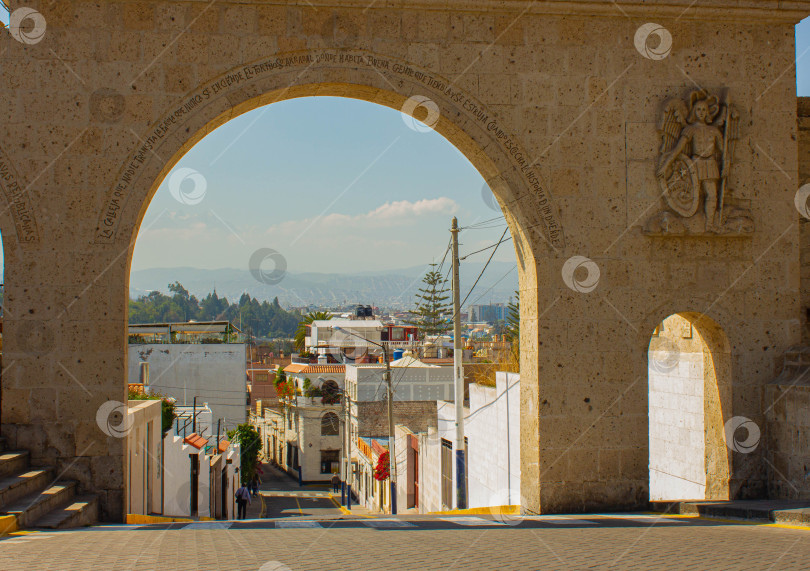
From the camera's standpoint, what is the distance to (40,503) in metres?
5.68

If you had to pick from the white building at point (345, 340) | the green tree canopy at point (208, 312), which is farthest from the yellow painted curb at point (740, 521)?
the green tree canopy at point (208, 312)

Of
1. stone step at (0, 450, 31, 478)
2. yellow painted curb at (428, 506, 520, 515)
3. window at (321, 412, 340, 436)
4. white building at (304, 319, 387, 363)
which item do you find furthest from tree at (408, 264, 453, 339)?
stone step at (0, 450, 31, 478)

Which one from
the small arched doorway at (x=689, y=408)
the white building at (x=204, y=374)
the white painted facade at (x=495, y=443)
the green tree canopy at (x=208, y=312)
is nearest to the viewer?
the small arched doorway at (x=689, y=408)

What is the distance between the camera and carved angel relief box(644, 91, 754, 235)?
7.25 m

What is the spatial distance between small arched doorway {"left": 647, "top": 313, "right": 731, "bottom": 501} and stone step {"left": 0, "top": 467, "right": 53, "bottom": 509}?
622 cm

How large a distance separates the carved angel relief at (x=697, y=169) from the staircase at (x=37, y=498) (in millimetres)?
5676

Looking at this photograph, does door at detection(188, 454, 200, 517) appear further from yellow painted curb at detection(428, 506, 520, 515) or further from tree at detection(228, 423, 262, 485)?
tree at detection(228, 423, 262, 485)

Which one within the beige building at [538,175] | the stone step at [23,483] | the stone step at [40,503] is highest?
the beige building at [538,175]

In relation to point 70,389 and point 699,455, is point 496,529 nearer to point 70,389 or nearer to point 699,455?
point 699,455

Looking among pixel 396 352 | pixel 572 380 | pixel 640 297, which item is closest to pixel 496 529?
pixel 572 380

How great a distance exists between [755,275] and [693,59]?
2.26m

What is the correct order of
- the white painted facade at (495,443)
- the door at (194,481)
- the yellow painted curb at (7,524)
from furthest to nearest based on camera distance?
the door at (194,481) < the white painted facade at (495,443) < the yellow painted curb at (7,524)

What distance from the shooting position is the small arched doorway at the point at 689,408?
7516 mm

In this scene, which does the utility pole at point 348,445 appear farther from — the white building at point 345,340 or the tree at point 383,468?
the white building at point 345,340
